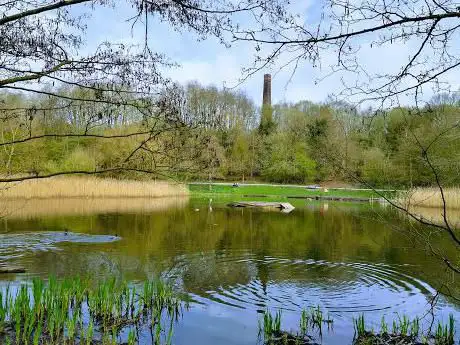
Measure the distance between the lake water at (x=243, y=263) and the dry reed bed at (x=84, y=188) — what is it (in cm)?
578

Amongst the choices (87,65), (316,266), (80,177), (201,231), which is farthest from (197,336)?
(80,177)

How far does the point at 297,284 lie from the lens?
937 cm

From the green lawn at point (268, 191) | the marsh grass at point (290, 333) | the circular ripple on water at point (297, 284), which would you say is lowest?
the circular ripple on water at point (297, 284)

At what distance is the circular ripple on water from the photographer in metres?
8.02

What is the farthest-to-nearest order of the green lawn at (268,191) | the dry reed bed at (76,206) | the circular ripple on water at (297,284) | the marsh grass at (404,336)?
the green lawn at (268,191) < the dry reed bed at (76,206) < the circular ripple on water at (297,284) < the marsh grass at (404,336)

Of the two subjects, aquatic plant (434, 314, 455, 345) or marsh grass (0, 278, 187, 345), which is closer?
marsh grass (0, 278, 187, 345)

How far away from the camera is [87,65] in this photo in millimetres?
3768

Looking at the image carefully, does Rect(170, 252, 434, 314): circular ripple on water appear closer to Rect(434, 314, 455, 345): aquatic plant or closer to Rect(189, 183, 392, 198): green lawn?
Rect(434, 314, 455, 345): aquatic plant

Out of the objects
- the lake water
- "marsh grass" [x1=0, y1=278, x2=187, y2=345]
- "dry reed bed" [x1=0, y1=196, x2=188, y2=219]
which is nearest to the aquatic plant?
the lake water

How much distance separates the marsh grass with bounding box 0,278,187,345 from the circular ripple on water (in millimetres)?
1227

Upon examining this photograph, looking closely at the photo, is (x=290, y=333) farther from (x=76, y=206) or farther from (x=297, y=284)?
(x=76, y=206)

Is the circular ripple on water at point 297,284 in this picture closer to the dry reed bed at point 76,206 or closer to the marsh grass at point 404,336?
the marsh grass at point 404,336

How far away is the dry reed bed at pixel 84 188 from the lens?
26.3 metres

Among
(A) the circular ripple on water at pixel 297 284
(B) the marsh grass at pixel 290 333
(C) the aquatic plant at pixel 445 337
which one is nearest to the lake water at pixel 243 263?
(A) the circular ripple on water at pixel 297 284
